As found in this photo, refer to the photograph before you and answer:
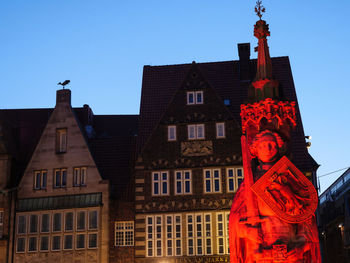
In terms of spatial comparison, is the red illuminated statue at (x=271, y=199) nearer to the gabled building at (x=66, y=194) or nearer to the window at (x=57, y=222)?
the gabled building at (x=66, y=194)

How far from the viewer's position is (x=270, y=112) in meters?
16.3

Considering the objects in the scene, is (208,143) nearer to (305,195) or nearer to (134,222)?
(134,222)

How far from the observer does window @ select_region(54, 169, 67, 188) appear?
109ft

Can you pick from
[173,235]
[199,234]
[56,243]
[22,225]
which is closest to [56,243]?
[56,243]

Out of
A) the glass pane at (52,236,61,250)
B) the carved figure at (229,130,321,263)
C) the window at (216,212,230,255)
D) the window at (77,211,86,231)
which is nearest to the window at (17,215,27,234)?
the glass pane at (52,236,61,250)

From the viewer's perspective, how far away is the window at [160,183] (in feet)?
105

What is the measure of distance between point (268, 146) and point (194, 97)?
17.6 metres

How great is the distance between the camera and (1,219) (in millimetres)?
32906

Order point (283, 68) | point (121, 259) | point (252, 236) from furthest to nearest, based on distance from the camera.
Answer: point (283, 68)
point (121, 259)
point (252, 236)

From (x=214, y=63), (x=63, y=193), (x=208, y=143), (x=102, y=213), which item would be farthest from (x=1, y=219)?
(x=214, y=63)

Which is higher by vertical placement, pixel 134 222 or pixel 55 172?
pixel 55 172

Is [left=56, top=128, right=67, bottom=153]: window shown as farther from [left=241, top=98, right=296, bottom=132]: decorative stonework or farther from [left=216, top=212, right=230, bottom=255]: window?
[left=241, top=98, right=296, bottom=132]: decorative stonework

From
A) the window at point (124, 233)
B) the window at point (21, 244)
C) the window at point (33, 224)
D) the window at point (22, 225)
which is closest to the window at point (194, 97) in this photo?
the window at point (124, 233)

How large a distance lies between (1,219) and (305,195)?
21516mm
